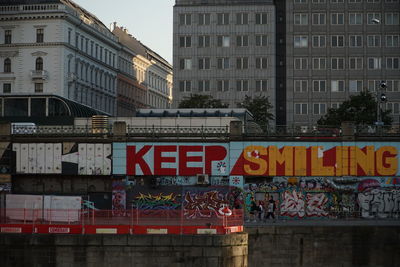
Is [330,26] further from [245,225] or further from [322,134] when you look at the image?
[245,225]

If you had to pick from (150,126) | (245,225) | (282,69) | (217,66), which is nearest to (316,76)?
(282,69)

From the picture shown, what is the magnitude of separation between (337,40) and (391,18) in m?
8.28

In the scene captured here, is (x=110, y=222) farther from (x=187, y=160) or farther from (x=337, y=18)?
(x=337, y=18)

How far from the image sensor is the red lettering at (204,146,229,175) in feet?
249

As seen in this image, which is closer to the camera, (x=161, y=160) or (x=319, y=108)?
(x=161, y=160)

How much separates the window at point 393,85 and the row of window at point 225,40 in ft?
60.5

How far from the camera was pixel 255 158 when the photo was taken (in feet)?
247

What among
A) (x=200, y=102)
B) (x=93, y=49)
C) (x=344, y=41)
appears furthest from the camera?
(x=93, y=49)

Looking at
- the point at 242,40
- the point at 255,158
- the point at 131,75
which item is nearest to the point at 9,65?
the point at 242,40

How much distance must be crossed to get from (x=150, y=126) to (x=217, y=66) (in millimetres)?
65049

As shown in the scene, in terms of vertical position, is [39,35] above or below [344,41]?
above

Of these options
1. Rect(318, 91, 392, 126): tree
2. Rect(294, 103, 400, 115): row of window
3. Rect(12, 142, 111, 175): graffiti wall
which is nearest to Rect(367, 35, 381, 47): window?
Rect(294, 103, 400, 115): row of window

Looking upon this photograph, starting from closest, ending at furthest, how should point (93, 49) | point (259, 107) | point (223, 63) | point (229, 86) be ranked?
point (259, 107)
point (229, 86)
point (223, 63)
point (93, 49)

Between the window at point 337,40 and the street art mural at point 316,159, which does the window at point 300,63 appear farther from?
the street art mural at point 316,159
